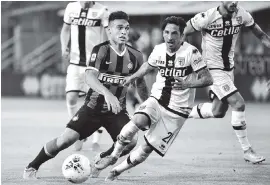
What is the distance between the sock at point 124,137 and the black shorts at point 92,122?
0.99ft

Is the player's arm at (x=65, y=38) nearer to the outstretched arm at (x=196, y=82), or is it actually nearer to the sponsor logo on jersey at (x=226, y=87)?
the sponsor logo on jersey at (x=226, y=87)

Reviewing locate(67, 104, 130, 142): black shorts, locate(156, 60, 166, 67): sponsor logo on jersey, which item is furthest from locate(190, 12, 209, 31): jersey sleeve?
locate(67, 104, 130, 142): black shorts

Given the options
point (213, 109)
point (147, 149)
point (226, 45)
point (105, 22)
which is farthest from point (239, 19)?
point (147, 149)

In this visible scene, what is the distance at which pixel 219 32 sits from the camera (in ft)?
24.8

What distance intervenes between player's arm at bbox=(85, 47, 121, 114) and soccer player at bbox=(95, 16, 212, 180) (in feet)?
0.93

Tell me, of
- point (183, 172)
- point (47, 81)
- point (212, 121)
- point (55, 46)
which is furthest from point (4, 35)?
point (183, 172)

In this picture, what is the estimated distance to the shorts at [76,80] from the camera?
8.18m

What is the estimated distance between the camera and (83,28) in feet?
27.2

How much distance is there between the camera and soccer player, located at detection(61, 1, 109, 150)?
27.0ft

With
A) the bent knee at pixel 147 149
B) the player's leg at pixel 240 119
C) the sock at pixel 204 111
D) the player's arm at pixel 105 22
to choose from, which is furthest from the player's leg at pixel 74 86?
the bent knee at pixel 147 149

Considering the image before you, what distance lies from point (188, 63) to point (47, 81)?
14127mm

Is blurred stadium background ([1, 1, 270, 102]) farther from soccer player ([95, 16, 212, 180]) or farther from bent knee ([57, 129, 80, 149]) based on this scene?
bent knee ([57, 129, 80, 149])

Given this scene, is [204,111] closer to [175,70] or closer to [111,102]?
[175,70]

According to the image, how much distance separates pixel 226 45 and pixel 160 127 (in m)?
2.03
